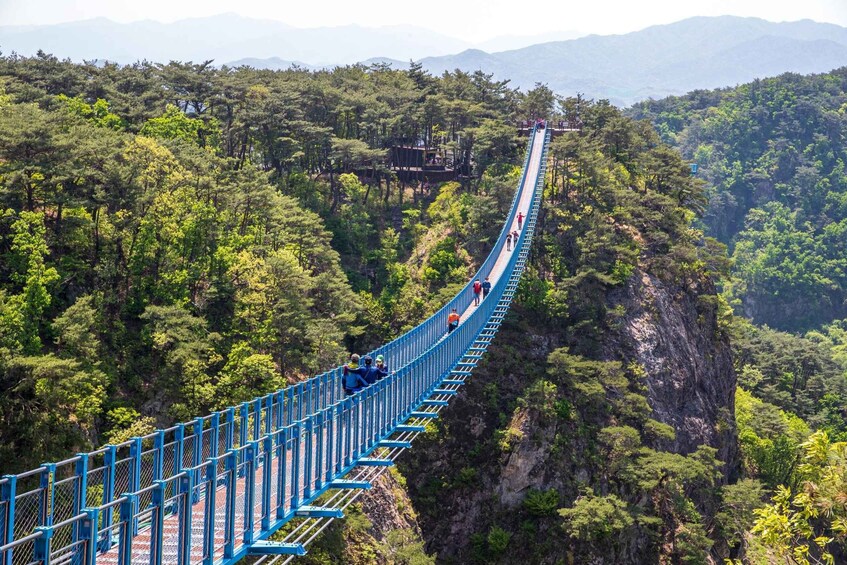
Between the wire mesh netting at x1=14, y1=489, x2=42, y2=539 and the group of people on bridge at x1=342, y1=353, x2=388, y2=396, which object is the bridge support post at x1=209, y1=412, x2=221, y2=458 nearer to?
the wire mesh netting at x1=14, y1=489, x2=42, y2=539

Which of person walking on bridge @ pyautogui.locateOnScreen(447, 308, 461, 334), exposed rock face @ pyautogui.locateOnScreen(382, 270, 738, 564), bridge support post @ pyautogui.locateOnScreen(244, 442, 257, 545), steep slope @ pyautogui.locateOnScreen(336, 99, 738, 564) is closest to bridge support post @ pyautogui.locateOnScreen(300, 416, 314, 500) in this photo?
bridge support post @ pyautogui.locateOnScreen(244, 442, 257, 545)

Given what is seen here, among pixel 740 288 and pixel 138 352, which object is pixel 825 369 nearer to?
pixel 740 288

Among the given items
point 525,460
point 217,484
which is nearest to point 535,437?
point 525,460

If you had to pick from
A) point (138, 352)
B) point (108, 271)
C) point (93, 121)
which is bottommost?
point (138, 352)

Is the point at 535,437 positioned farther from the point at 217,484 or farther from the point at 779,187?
the point at 779,187

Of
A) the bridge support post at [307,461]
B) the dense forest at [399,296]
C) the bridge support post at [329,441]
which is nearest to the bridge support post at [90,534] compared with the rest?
the bridge support post at [307,461]

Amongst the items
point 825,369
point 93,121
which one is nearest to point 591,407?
point 93,121

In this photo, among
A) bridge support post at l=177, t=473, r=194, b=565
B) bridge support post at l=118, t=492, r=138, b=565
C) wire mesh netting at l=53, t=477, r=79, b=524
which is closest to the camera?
bridge support post at l=118, t=492, r=138, b=565
